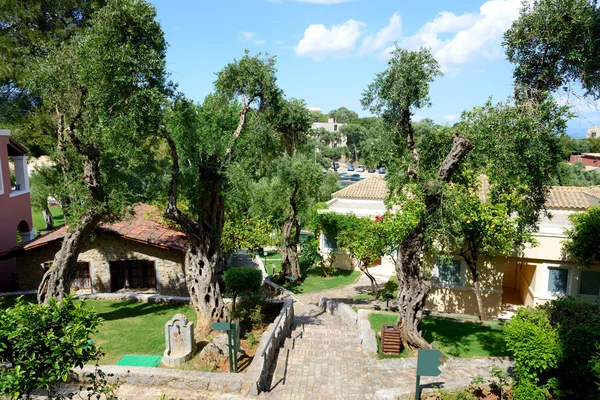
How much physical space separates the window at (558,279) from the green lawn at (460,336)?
12.5 feet

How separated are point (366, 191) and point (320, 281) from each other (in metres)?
7.25

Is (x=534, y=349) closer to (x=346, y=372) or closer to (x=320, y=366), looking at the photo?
(x=346, y=372)

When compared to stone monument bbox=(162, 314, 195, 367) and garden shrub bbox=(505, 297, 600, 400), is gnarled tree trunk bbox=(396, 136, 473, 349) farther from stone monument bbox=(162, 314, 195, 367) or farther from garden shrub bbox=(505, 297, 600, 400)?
stone monument bbox=(162, 314, 195, 367)

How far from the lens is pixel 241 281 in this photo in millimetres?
15523

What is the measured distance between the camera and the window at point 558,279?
1677 centimetres

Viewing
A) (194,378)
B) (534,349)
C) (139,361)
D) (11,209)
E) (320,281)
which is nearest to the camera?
(534,349)

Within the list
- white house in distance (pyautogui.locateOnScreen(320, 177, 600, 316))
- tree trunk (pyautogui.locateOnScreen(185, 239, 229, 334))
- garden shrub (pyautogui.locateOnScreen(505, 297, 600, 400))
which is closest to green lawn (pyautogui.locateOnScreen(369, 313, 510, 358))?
white house in distance (pyautogui.locateOnScreen(320, 177, 600, 316))

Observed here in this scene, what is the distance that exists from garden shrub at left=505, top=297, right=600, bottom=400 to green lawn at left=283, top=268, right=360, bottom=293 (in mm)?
13569

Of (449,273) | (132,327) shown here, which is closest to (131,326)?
(132,327)

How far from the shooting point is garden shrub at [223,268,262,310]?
610 inches

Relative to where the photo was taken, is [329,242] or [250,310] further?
[329,242]

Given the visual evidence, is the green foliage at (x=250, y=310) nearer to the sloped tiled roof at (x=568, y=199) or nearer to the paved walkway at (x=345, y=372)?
the paved walkway at (x=345, y=372)

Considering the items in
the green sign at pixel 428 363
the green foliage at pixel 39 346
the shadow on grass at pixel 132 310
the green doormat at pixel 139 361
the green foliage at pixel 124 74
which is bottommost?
the green doormat at pixel 139 361

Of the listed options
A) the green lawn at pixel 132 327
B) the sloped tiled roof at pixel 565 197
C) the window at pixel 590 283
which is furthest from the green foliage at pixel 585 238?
the green lawn at pixel 132 327
